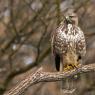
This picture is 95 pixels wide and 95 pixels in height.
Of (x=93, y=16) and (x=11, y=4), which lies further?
(x=93, y=16)

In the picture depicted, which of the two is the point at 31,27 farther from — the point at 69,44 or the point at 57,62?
the point at 69,44

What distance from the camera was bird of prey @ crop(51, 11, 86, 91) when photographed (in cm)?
698

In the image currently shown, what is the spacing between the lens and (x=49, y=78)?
242 inches

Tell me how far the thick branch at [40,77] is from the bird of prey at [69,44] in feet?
1.81

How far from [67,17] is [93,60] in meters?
5.56

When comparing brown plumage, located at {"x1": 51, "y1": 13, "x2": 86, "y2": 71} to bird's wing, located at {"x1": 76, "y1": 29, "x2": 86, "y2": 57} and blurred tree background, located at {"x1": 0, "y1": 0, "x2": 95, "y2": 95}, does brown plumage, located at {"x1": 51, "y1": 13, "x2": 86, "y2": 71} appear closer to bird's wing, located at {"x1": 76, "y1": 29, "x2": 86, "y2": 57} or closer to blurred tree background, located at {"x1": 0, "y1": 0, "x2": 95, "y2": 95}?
bird's wing, located at {"x1": 76, "y1": 29, "x2": 86, "y2": 57}

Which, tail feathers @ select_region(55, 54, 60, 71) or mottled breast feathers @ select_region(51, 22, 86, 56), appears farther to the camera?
tail feathers @ select_region(55, 54, 60, 71)

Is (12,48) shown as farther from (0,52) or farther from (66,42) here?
(66,42)

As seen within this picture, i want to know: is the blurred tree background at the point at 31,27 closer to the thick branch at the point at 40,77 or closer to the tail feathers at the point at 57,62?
the tail feathers at the point at 57,62

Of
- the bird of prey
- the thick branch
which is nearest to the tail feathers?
the bird of prey

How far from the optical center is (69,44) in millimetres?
6977

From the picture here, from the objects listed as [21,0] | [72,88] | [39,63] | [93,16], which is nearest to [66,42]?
[72,88]

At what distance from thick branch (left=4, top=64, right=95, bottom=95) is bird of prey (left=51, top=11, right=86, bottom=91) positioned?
0.55 metres

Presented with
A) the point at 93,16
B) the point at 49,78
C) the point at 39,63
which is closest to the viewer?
the point at 49,78
